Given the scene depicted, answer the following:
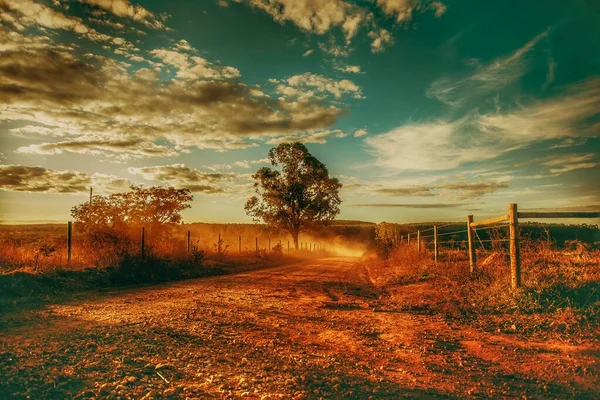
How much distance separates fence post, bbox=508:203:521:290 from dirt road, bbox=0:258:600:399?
2.33 meters

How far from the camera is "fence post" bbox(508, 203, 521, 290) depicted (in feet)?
27.5

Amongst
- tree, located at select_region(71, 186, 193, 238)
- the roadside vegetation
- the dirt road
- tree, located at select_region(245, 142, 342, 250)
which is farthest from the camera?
tree, located at select_region(245, 142, 342, 250)

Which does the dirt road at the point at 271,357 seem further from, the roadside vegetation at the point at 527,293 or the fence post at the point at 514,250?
the fence post at the point at 514,250

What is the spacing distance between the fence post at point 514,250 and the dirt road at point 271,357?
233 centimetres

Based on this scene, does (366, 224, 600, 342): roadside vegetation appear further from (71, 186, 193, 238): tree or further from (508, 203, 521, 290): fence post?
(71, 186, 193, 238): tree

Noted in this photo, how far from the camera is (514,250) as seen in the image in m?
8.52

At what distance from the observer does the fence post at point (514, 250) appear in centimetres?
837

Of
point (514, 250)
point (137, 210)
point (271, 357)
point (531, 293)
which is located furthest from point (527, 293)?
point (137, 210)

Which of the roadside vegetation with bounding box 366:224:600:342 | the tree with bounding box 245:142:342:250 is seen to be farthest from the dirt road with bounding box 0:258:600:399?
the tree with bounding box 245:142:342:250

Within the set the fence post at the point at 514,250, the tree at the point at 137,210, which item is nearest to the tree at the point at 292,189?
the tree at the point at 137,210

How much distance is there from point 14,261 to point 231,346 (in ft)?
37.2

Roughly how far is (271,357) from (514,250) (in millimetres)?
6392

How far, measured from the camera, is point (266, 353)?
4918mm

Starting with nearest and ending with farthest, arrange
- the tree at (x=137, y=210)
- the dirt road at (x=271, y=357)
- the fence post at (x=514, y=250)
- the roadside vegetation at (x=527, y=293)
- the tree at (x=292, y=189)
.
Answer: the dirt road at (x=271, y=357) < the roadside vegetation at (x=527, y=293) < the fence post at (x=514, y=250) < the tree at (x=137, y=210) < the tree at (x=292, y=189)
